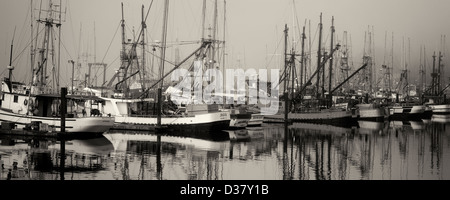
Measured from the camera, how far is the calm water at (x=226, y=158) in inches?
779

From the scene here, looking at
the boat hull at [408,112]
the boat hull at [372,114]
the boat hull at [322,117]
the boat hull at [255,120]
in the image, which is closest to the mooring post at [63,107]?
the boat hull at [255,120]

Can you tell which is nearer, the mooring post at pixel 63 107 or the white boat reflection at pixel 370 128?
the mooring post at pixel 63 107

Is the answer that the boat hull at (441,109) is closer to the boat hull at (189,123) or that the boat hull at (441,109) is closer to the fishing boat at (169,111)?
the fishing boat at (169,111)

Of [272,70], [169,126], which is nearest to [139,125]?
[169,126]

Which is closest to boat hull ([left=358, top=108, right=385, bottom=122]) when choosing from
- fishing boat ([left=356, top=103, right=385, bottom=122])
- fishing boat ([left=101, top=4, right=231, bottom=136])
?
fishing boat ([left=356, top=103, right=385, bottom=122])

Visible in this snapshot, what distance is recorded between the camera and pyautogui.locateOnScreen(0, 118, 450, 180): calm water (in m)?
19.8

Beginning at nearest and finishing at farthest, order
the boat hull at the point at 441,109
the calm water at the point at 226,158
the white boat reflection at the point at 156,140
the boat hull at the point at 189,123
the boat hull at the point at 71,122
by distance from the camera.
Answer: the calm water at the point at 226,158 < the white boat reflection at the point at 156,140 < the boat hull at the point at 71,122 < the boat hull at the point at 189,123 < the boat hull at the point at 441,109

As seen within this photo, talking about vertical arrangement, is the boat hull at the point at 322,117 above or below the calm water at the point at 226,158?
above

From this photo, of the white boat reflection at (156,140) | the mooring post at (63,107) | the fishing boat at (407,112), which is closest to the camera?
the white boat reflection at (156,140)

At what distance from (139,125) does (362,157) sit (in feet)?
58.4

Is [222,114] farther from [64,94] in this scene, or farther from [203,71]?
[64,94]

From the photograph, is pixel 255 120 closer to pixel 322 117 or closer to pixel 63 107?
pixel 322 117

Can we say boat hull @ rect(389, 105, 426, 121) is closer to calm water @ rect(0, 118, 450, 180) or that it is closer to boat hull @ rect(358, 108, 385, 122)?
boat hull @ rect(358, 108, 385, 122)
